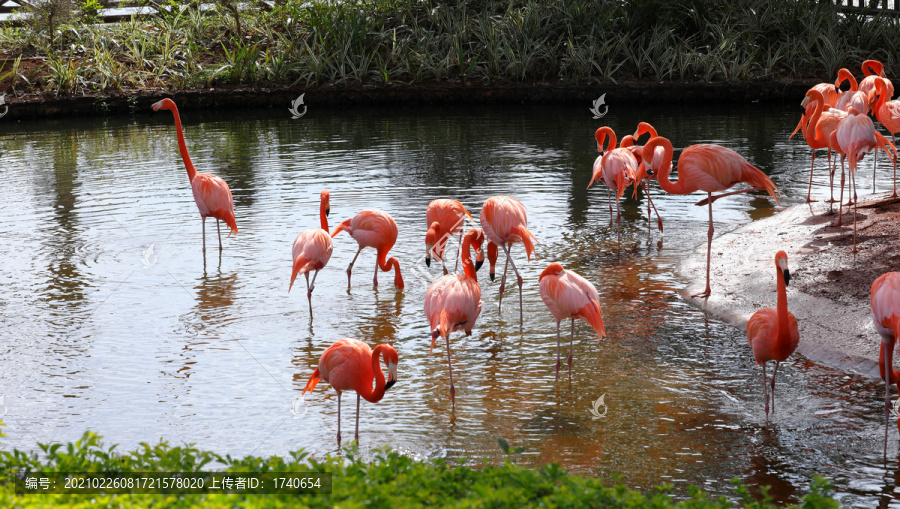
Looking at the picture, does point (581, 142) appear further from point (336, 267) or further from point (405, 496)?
point (405, 496)

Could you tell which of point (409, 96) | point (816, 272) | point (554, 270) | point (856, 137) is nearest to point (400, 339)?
point (554, 270)

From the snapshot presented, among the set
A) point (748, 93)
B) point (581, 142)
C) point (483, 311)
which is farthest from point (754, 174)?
point (748, 93)

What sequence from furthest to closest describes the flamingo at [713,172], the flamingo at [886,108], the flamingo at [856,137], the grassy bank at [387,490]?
the flamingo at [886,108], the flamingo at [856,137], the flamingo at [713,172], the grassy bank at [387,490]

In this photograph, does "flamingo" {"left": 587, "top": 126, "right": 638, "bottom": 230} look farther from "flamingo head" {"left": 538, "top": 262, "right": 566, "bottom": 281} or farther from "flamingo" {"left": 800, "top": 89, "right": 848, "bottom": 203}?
"flamingo head" {"left": 538, "top": 262, "right": 566, "bottom": 281}

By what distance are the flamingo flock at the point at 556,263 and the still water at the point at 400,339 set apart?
24 centimetres

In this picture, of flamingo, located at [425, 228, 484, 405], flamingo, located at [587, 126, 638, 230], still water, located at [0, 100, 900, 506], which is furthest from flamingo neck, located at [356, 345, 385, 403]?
flamingo, located at [587, 126, 638, 230]

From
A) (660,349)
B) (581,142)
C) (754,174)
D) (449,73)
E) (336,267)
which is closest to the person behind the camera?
(660,349)

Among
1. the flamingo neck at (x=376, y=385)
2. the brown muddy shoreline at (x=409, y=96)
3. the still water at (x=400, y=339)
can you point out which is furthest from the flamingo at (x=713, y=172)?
the brown muddy shoreline at (x=409, y=96)

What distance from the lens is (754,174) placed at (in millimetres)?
5988

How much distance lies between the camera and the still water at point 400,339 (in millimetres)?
4109

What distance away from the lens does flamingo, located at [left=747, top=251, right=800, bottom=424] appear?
4.09m

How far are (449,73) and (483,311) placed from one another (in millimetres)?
11478

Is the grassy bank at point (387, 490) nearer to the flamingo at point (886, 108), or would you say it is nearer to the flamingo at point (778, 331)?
the flamingo at point (778, 331)

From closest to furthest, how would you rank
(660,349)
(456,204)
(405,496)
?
(405,496) < (660,349) < (456,204)
